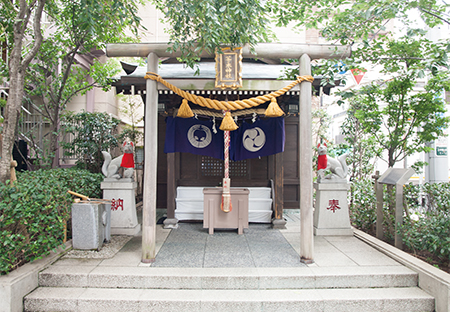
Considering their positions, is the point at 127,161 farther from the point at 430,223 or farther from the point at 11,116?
the point at 430,223

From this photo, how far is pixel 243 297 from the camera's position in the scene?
13.0 feet

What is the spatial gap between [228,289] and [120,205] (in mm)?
3786

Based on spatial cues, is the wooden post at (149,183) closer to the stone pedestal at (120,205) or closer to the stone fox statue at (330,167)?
the stone pedestal at (120,205)

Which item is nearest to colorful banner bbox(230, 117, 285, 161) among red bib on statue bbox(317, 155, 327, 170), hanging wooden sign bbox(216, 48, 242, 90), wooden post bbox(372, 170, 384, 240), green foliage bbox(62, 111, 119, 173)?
red bib on statue bbox(317, 155, 327, 170)

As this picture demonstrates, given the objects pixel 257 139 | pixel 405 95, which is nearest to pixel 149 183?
pixel 257 139

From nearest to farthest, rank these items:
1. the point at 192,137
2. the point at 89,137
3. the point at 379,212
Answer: the point at 379,212
the point at 192,137
the point at 89,137

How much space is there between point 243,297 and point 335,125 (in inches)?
841

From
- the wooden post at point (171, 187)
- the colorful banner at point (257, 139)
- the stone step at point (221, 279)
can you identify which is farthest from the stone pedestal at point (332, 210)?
the wooden post at point (171, 187)

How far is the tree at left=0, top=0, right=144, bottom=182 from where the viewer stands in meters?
4.76

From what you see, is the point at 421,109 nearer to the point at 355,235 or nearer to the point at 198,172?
the point at 355,235

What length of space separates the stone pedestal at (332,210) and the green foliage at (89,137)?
807 cm

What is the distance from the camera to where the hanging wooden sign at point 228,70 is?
4.98m

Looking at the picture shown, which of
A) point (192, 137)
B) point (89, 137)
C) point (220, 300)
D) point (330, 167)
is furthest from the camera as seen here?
point (89, 137)

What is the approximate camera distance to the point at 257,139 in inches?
289
